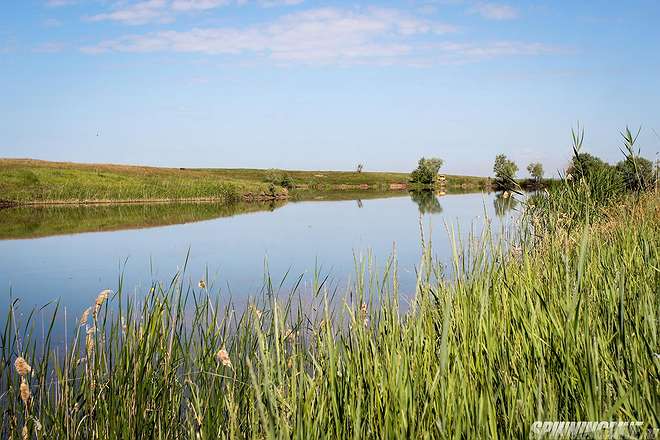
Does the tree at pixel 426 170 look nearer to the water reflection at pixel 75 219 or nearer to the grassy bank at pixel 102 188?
the grassy bank at pixel 102 188

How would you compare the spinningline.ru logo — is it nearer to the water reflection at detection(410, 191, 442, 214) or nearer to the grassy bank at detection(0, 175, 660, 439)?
the grassy bank at detection(0, 175, 660, 439)

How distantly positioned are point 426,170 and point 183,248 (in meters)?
78.9

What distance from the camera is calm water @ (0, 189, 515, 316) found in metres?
12.6

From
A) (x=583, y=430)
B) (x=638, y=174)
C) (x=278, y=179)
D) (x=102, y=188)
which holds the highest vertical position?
(x=278, y=179)

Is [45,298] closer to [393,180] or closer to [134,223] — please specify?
[134,223]

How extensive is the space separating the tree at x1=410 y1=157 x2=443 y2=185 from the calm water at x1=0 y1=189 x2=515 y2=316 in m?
60.7

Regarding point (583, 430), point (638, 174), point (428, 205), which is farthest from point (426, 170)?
point (583, 430)

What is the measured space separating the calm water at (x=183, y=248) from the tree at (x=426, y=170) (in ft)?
199

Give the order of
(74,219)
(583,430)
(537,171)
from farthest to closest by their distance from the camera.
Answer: (74,219), (537,171), (583,430)

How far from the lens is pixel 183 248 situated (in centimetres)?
1981

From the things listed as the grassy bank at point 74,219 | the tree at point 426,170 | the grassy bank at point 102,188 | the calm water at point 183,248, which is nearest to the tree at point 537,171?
the calm water at point 183,248

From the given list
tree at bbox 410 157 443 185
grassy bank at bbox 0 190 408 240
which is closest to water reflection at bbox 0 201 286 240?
grassy bank at bbox 0 190 408 240

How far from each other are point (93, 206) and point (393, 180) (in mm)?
66072

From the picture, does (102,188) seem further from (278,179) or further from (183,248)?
(278,179)
